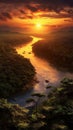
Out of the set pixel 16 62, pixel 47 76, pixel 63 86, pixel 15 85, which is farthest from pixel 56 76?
pixel 63 86

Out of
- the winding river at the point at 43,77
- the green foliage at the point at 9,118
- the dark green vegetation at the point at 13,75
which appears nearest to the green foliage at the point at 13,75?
the dark green vegetation at the point at 13,75

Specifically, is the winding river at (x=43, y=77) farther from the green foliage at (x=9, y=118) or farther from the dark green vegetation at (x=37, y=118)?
the green foliage at (x=9, y=118)

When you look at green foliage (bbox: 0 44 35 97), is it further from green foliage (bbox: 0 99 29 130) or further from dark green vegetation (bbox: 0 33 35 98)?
green foliage (bbox: 0 99 29 130)

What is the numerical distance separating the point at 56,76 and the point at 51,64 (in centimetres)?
1878

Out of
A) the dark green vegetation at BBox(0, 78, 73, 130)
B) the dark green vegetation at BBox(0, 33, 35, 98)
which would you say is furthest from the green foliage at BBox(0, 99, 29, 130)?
the dark green vegetation at BBox(0, 33, 35, 98)

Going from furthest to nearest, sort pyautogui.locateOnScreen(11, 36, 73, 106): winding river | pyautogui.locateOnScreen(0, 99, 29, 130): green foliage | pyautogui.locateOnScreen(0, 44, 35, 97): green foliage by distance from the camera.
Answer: pyautogui.locateOnScreen(0, 44, 35, 97): green foliage < pyautogui.locateOnScreen(11, 36, 73, 106): winding river < pyautogui.locateOnScreen(0, 99, 29, 130): green foliage

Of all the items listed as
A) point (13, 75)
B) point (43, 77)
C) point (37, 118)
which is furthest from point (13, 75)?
point (37, 118)

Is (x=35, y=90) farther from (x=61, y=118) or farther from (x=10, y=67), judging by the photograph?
(x=61, y=118)

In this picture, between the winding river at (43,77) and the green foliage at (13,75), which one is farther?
the green foliage at (13,75)

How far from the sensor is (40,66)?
87000 millimetres

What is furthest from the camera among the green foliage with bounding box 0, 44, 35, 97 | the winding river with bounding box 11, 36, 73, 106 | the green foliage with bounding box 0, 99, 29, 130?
the green foliage with bounding box 0, 44, 35, 97

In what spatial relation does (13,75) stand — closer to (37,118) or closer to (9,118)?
(37,118)

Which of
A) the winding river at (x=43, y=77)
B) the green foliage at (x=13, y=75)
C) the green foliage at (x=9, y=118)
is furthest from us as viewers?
the green foliage at (x=13, y=75)

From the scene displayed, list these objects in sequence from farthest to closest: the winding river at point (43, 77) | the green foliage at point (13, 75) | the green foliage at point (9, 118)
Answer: the green foliage at point (13, 75) → the winding river at point (43, 77) → the green foliage at point (9, 118)
